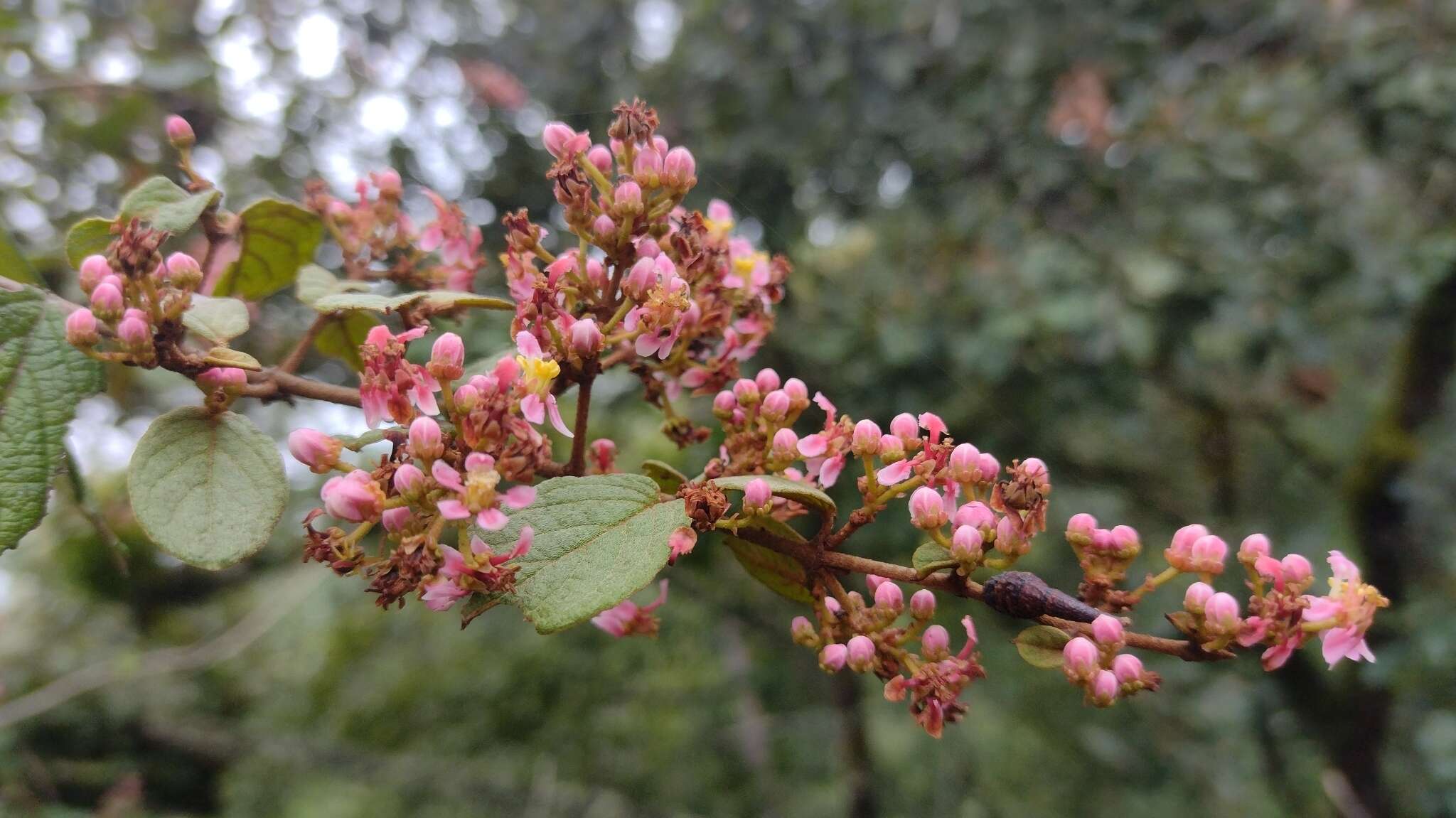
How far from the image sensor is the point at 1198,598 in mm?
482

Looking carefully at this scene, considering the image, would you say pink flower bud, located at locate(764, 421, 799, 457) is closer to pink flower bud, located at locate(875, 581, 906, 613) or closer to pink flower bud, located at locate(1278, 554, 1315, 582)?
pink flower bud, located at locate(875, 581, 906, 613)

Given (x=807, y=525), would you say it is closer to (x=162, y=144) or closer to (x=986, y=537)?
(x=986, y=537)

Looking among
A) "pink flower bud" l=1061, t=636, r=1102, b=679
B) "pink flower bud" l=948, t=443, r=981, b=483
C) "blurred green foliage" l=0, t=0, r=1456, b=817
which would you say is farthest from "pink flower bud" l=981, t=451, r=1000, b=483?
"blurred green foliage" l=0, t=0, r=1456, b=817

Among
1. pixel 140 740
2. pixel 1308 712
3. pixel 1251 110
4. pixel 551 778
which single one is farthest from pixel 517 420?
pixel 140 740

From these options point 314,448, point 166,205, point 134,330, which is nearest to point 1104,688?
point 314,448

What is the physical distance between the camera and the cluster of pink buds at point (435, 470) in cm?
45

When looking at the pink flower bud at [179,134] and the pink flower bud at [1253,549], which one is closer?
the pink flower bud at [1253,549]

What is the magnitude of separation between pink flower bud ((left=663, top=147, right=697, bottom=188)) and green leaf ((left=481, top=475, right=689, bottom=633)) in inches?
7.7

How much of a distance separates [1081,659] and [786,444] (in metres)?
0.21

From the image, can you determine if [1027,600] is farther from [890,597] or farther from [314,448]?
[314,448]

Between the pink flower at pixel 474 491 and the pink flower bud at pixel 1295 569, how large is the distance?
44 centimetres

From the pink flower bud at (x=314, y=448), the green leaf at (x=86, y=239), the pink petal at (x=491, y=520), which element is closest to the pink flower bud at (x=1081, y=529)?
the pink petal at (x=491, y=520)

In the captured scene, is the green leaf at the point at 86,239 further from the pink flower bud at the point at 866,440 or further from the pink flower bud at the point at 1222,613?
the pink flower bud at the point at 1222,613

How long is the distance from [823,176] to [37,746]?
2.57 meters
